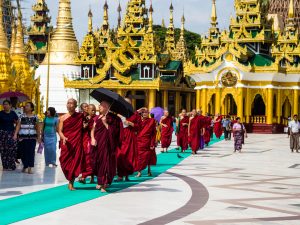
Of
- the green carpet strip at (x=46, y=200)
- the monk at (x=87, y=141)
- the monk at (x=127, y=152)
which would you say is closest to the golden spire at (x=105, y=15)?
the monk at (x=127, y=152)

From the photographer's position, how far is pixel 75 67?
6519cm

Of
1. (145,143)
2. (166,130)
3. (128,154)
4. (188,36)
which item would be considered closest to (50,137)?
(145,143)

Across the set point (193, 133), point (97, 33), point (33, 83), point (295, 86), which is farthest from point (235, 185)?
point (97, 33)

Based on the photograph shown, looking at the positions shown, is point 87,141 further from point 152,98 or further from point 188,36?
point 188,36

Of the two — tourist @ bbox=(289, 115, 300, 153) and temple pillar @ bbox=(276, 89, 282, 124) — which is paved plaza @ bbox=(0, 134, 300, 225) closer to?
tourist @ bbox=(289, 115, 300, 153)

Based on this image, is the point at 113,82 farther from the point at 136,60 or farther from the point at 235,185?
the point at 235,185

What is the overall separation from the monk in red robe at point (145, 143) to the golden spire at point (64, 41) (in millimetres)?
47819

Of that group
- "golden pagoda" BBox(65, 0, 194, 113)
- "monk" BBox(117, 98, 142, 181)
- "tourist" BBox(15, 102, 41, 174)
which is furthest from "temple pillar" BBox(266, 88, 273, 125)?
"monk" BBox(117, 98, 142, 181)

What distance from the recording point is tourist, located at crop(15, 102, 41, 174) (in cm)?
1603

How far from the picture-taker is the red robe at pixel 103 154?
41.8ft

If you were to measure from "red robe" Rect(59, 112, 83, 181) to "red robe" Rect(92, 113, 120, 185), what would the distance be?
33cm

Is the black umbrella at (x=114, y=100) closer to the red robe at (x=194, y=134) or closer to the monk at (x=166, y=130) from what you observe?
the monk at (x=166, y=130)

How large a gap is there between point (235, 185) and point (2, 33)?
2651 centimetres

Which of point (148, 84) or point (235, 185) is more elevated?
point (148, 84)
